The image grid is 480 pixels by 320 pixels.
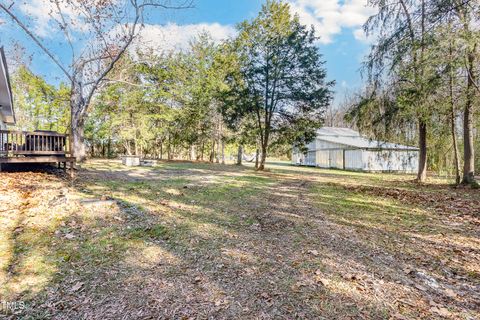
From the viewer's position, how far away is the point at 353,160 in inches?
937

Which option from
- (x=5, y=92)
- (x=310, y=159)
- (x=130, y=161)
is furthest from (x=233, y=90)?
(x=310, y=159)

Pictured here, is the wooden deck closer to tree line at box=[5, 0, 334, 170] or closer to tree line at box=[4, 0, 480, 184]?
tree line at box=[5, 0, 334, 170]

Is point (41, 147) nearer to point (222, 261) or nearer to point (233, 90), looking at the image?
point (222, 261)

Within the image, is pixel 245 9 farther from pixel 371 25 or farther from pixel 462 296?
pixel 462 296

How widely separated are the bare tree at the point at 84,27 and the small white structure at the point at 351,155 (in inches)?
490

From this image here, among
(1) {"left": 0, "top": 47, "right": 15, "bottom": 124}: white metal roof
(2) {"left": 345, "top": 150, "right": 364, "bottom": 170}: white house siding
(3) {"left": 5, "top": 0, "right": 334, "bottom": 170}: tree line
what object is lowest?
(2) {"left": 345, "top": 150, "right": 364, "bottom": 170}: white house siding

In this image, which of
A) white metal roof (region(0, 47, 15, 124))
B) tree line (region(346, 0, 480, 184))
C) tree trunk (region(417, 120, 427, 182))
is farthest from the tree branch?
tree trunk (region(417, 120, 427, 182))

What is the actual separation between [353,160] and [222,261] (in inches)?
916

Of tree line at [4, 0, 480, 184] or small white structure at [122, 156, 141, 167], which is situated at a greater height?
tree line at [4, 0, 480, 184]

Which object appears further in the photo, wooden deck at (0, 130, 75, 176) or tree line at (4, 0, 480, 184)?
tree line at (4, 0, 480, 184)

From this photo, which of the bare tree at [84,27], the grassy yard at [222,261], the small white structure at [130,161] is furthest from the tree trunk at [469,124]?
the small white structure at [130,161]

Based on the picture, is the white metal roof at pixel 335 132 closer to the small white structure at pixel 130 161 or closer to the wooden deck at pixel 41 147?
the small white structure at pixel 130 161

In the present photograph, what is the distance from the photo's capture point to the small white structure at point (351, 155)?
21953mm

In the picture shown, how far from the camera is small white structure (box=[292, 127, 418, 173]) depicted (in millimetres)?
21953
